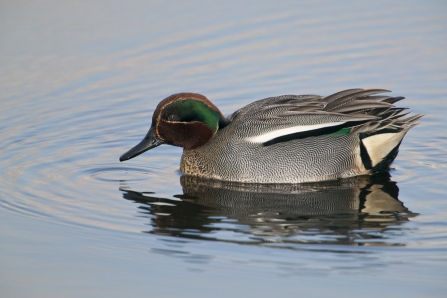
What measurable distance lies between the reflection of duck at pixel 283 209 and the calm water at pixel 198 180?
0.11 feet

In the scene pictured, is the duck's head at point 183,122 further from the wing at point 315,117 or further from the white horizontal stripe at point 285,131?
the white horizontal stripe at point 285,131

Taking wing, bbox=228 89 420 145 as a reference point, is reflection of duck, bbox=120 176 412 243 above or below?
below

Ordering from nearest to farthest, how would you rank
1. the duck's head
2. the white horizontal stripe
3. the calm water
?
1. the calm water
2. the white horizontal stripe
3. the duck's head

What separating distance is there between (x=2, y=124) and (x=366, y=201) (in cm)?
553

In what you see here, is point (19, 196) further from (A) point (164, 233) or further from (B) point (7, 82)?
(B) point (7, 82)

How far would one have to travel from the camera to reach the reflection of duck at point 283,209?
816 cm

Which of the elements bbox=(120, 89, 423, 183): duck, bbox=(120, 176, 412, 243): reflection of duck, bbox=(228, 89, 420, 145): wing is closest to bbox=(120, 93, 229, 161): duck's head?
bbox=(120, 89, 423, 183): duck

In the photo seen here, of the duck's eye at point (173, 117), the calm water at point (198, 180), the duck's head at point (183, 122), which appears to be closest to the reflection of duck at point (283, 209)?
the calm water at point (198, 180)

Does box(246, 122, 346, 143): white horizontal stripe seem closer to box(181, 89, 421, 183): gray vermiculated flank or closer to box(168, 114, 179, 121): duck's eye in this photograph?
box(181, 89, 421, 183): gray vermiculated flank

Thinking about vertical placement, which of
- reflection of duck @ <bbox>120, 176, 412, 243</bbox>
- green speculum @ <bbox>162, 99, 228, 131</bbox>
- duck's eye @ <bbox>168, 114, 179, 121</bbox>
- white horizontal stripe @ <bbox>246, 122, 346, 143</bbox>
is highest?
green speculum @ <bbox>162, 99, 228, 131</bbox>

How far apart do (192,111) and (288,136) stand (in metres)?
1.26

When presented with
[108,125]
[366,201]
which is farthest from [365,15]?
[366,201]

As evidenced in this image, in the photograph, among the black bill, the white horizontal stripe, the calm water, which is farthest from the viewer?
the black bill

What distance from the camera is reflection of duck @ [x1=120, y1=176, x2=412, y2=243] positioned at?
8.16 m
